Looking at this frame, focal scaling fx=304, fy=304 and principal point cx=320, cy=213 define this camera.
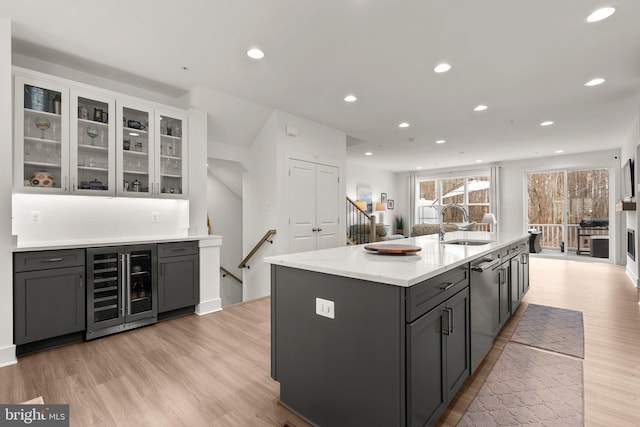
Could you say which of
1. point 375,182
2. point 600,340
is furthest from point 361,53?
point 375,182

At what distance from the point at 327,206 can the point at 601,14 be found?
3884 millimetres

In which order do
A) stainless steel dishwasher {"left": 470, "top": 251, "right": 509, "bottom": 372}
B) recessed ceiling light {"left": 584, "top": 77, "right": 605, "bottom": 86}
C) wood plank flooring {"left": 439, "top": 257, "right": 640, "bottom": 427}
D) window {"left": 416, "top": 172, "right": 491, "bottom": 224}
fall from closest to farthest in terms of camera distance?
1. wood plank flooring {"left": 439, "top": 257, "right": 640, "bottom": 427}
2. stainless steel dishwasher {"left": 470, "top": 251, "right": 509, "bottom": 372}
3. recessed ceiling light {"left": 584, "top": 77, "right": 605, "bottom": 86}
4. window {"left": 416, "top": 172, "right": 491, "bottom": 224}

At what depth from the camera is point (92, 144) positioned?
126 inches

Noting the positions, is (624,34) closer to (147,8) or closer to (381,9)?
(381,9)

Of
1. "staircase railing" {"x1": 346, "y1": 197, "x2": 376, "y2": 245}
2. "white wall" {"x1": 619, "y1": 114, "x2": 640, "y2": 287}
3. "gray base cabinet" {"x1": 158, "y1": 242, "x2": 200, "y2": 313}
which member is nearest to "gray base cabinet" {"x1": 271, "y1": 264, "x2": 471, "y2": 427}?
"gray base cabinet" {"x1": 158, "y1": 242, "x2": 200, "y2": 313}

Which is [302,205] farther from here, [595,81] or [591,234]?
[591,234]

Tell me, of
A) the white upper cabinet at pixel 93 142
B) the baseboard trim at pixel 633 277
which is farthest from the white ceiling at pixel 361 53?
the baseboard trim at pixel 633 277

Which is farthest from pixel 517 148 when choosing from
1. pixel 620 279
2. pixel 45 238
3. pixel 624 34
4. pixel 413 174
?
pixel 45 238

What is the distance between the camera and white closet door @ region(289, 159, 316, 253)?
4727 millimetres

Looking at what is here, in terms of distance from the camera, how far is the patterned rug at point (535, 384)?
180cm

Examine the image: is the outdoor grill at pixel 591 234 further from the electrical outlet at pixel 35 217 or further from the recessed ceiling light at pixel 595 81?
the electrical outlet at pixel 35 217

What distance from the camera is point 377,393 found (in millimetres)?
1418

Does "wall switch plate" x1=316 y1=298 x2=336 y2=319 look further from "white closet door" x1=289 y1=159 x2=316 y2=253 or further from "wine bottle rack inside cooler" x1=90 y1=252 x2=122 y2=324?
"white closet door" x1=289 y1=159 x2=316 y2=253

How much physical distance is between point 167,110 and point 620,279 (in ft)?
25.9
